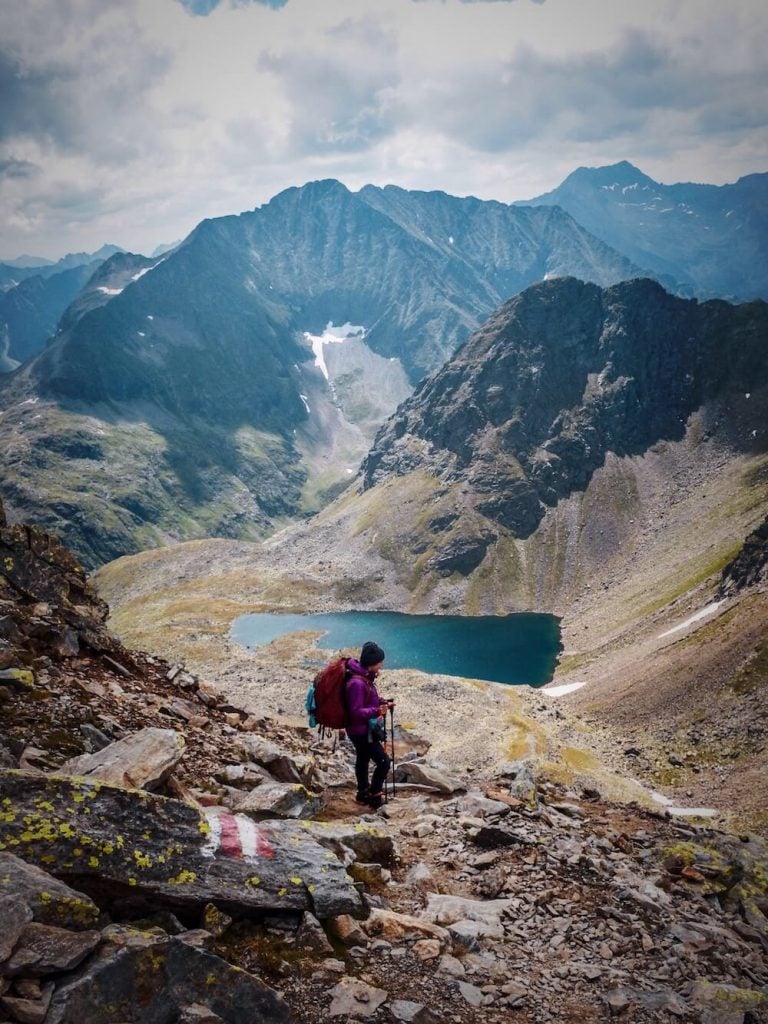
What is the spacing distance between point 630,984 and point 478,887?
363 centimetres

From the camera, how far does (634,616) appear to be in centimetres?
16038

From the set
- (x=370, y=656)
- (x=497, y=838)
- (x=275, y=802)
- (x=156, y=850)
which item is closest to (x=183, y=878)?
(x=156, y=850)

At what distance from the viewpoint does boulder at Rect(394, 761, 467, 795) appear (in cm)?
2180

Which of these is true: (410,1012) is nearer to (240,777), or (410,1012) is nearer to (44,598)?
(240,777)

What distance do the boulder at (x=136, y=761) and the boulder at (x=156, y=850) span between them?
2.15 metres

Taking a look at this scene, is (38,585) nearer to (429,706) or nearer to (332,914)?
(332,914)

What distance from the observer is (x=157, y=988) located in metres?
8.57

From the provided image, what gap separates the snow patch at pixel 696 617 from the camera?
395 feet

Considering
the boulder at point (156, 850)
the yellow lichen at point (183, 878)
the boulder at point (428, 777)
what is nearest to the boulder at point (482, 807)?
the boulder at point (428, 777)

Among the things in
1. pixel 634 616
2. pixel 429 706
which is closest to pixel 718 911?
pixel 429 706

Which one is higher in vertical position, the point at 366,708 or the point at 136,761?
Answer: the point at 136,761

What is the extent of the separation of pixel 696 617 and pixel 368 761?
123 m

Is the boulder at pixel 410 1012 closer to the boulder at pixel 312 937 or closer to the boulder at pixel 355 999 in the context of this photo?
the boulder at pixel 355 999

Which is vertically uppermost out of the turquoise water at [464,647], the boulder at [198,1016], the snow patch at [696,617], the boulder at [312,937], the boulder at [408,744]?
the boulder at [198,1016]
